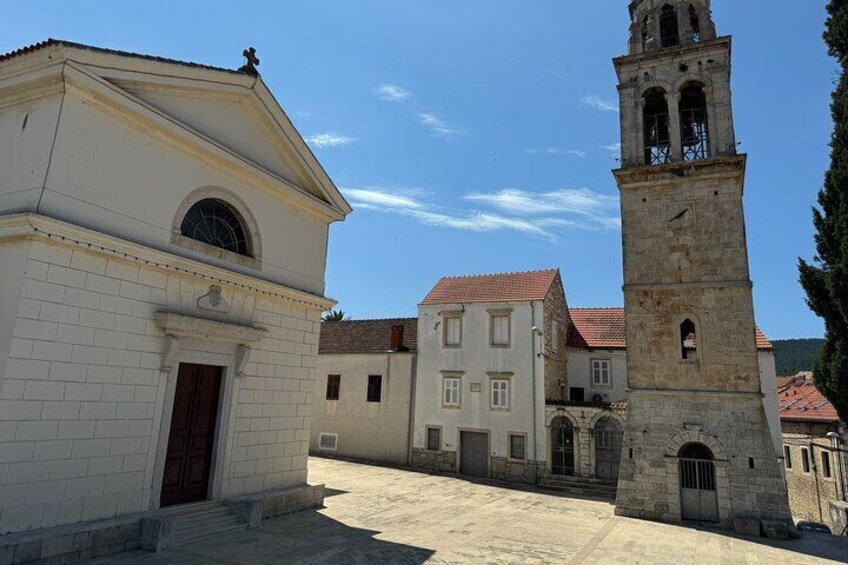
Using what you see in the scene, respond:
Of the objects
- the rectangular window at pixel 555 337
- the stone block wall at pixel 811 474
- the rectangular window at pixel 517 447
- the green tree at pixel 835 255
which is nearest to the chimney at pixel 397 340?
the rectangular window at pixel 517 447

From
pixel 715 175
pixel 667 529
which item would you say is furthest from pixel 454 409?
pixel 715 175

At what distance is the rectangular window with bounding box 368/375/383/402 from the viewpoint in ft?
79.7

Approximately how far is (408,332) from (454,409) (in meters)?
4.62

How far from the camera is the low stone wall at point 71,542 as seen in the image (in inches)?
262

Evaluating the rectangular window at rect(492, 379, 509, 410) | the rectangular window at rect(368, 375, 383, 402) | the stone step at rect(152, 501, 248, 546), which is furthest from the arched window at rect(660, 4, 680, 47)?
the stone step at rect(152, 501, 248, 546)

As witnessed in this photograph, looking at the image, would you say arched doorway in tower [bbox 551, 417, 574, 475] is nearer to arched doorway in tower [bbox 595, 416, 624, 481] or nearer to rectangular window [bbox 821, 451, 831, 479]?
arched doorway in tower [bbox 595, 416, 624, 481]

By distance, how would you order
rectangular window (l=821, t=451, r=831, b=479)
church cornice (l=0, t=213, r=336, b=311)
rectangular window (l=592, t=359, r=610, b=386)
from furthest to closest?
rectangular window (l=592, t=359, r=610, b=386) → rectangular window (l=821, t=451, r=831, b=479) → church cornice (l=0, t=213, r=336, b=311)

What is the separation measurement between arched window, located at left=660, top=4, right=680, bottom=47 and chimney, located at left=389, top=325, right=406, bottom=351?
16208 mm

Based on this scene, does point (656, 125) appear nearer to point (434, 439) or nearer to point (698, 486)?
point (698, 486)

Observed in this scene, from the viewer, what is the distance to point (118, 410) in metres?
8.29

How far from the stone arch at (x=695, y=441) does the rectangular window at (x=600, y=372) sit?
9.19 meters

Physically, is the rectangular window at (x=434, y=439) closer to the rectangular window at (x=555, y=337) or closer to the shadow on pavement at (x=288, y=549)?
the rectangular window at (x=555, y=337)

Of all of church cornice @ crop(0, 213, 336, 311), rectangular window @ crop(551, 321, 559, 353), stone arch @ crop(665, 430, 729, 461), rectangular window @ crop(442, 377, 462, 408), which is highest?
rectangular window @ crop(551, 321, 559, 353)

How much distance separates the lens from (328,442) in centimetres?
2488
